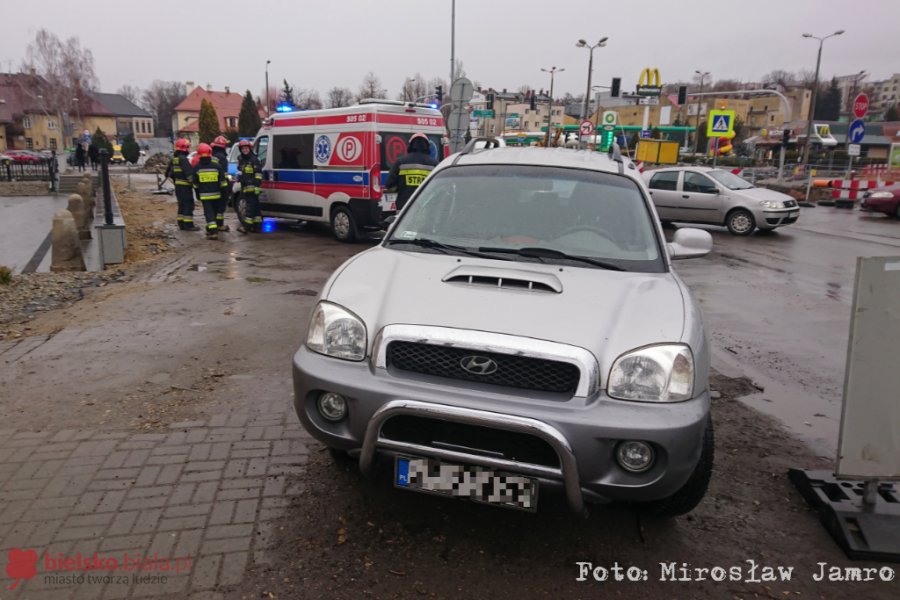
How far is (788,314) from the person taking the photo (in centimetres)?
835

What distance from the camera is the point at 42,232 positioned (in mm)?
15109

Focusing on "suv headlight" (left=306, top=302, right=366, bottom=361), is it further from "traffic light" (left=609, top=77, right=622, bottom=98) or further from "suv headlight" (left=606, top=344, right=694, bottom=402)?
"traffic light" (left=609, top=77, right=622, bottom=98)

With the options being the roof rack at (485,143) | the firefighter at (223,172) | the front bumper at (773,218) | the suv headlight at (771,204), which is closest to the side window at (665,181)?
the suv headlight at (771,204)

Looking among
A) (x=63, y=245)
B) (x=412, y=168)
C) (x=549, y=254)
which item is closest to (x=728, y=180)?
(x=412, y=168)

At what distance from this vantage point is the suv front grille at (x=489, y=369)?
8.96ft

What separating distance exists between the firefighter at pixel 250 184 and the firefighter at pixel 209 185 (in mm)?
592

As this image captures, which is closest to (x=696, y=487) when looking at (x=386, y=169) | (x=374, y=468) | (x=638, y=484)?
(x=638, y=484)

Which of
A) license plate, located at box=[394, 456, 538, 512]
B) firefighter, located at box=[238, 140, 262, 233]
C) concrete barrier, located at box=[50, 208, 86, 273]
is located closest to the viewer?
license plate, located at box=[394, 456, 538, 512]

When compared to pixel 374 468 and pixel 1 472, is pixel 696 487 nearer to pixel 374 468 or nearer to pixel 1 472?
pixel 374 468

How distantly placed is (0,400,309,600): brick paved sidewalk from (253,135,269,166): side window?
436 inches

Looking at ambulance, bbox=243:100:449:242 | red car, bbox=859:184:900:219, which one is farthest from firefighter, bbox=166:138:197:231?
red car, bbox=859:184:900:219

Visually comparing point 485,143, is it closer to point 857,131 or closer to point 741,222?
point 741,222

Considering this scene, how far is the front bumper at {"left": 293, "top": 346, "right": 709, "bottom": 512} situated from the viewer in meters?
2.60

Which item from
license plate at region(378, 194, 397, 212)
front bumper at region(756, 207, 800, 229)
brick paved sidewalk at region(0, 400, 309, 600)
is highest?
license plate at region(378, 194, 397, 212)
